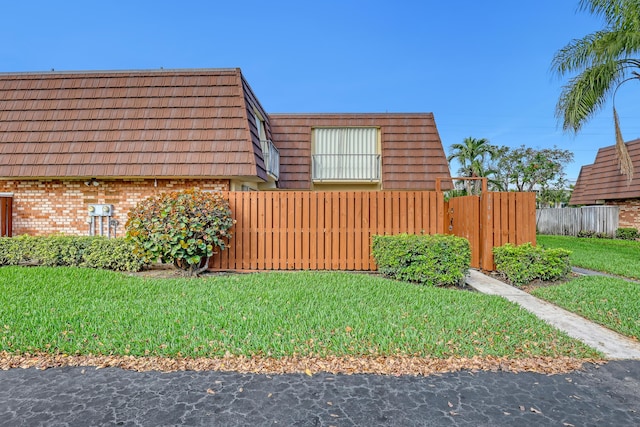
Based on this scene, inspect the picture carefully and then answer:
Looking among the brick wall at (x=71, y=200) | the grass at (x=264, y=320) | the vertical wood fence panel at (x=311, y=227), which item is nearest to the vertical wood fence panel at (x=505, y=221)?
the vertical wood fence panel at (x=311, y=227)

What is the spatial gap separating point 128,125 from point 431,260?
9.20 meters

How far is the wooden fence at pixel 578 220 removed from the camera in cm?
1747

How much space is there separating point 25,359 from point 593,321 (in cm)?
708

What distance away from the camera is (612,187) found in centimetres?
1827

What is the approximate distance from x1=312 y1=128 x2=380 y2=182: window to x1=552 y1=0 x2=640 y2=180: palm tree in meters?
6.84

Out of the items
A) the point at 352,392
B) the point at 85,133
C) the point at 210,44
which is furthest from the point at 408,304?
the point at 210,44

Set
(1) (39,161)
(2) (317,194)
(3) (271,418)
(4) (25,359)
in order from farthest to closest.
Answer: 1. (1) (39,161)
2. (2) (317,194)
3. (4) (25,359)
4. (3) (271,418)

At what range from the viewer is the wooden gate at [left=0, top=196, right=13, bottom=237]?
9406mm

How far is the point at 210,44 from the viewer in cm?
1314

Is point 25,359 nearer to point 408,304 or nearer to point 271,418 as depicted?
point 271,418

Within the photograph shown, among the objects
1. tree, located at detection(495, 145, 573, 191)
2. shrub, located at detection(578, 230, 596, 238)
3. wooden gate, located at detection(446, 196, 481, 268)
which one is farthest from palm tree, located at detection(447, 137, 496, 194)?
wooden gate, located at detection(446, 196, 481, 268)

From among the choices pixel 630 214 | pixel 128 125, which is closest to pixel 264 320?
pixel 128 125

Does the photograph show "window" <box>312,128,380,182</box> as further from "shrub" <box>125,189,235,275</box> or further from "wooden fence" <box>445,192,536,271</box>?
"shrub" <box>125,189,235,275</box>

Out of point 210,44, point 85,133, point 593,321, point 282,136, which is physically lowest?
point 593,321
